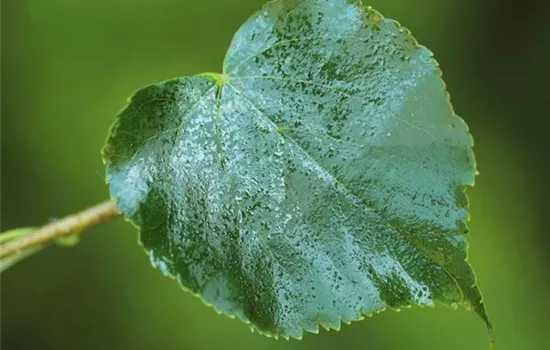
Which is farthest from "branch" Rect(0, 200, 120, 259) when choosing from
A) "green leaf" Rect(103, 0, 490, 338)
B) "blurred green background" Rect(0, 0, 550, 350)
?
"blurred green background" Rect(0, 0, 550, 350)

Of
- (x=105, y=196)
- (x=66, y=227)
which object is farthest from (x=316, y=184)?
(x=105, y=196)

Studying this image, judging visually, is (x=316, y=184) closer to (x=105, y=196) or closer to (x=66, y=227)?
(x=66, y=227)

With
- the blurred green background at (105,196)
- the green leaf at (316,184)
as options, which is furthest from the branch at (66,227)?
the blurred green background at (105,196)

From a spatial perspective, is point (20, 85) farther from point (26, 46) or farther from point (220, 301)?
point (220, 301)

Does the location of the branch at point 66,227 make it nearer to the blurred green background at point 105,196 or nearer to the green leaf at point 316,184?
the green leaf at point 316,184

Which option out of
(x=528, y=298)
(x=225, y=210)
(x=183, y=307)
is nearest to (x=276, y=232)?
(x=225, y=210)
